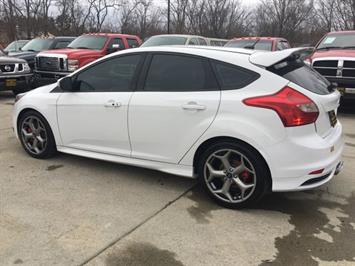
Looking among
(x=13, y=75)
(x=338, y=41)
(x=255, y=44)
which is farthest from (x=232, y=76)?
(x=255, y=44)

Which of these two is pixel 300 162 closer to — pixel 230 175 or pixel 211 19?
pixel 230 175

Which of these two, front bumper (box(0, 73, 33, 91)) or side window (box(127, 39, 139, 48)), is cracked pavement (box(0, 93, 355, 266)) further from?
side window (box(127, 39, 139, 48))

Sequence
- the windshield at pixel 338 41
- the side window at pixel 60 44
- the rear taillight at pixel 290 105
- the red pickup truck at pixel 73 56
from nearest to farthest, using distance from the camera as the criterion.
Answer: the rear taillight at pixel 290 105 → the windshield at pixel 338 41 → the red pickup truck at pixel 73 56 → the side window at pixel 60 44

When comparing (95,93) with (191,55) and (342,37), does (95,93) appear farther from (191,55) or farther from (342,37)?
(342,37)

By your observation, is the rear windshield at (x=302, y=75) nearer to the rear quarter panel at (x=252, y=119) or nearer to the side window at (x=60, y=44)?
the rear quarter panel at (x=252, y=119)

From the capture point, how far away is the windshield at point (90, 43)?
39.6ft

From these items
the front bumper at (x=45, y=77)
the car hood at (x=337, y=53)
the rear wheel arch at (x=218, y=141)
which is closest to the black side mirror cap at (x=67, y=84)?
the rear wheel arch at (x=218, y=141)

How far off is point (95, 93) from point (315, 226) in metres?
2.77

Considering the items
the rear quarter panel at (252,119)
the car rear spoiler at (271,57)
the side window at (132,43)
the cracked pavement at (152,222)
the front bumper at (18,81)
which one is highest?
the side window at (132,43)

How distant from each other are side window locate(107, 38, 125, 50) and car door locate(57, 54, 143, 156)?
24.4 ft

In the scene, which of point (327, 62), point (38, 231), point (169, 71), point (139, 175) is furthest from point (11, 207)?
point (327, 62)

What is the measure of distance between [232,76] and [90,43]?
899 cm

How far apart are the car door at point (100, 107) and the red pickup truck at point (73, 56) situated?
248 inches

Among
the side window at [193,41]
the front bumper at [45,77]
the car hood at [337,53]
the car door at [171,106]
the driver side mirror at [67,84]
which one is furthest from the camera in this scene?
the side window at [193,41]
